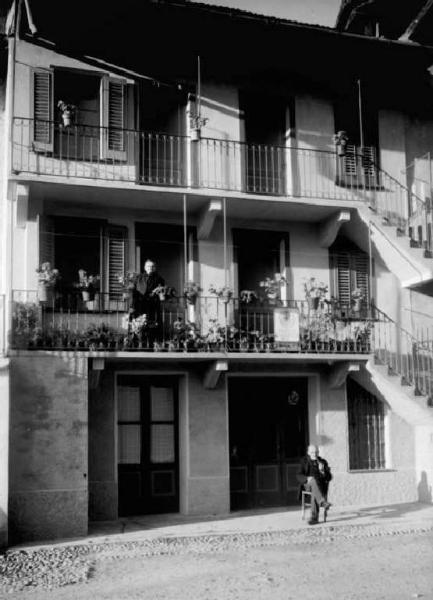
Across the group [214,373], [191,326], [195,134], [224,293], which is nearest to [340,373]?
[214,373]

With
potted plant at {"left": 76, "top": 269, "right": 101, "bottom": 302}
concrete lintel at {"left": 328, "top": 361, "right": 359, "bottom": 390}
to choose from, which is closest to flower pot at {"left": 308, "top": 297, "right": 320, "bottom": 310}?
concrete lintel at {"left": 328, "top": 361, "right": 359, "bottom": 390}

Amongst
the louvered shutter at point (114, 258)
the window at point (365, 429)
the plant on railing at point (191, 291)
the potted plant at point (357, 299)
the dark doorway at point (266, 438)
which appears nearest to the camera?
the plant on railing at point (191, 291)

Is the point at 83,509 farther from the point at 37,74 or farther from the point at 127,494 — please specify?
the point at 37,74

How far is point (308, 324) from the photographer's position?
17562 mm

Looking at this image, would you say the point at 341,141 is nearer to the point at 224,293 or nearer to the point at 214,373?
A: the point at 224,293

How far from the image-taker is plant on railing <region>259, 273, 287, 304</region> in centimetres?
1777

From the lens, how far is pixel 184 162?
18109 millimetres

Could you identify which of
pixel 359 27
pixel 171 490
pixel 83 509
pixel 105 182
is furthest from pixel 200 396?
pixel 359 27

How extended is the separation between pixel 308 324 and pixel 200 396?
2663mm

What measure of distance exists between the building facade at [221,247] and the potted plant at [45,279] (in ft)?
0.14

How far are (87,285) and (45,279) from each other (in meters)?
0.93

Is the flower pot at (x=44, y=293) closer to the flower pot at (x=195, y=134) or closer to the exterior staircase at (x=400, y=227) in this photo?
the flower pot at (x=195, y=134)

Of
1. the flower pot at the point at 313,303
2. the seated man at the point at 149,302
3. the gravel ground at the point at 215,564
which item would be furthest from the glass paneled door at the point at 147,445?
the flower pot at the point at 313,303

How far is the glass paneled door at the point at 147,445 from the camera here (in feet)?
56.1
